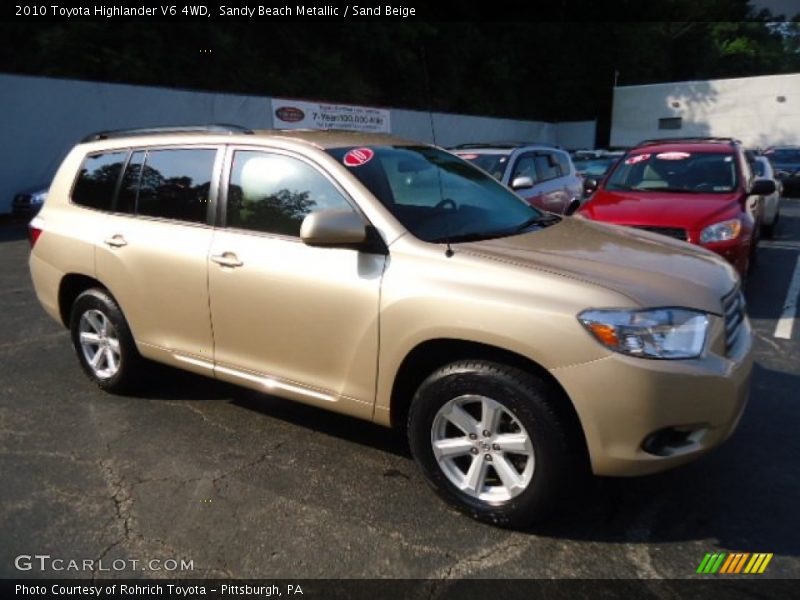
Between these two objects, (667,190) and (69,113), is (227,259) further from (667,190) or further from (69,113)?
(69,113)

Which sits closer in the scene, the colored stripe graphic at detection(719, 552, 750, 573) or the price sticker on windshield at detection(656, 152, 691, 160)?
the colored stripe graphic at detection(719, 552, 750, 573)

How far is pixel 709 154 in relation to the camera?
7516 mm

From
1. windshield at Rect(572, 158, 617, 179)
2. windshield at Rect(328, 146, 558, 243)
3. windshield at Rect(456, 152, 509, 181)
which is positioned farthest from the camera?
windshield at Rect(572, 158, 617, 179)

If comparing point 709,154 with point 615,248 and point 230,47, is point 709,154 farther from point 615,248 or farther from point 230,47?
point 230,47

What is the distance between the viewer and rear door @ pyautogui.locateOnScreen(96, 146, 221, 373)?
378 cm

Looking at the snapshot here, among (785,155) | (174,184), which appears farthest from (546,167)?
(785,155)

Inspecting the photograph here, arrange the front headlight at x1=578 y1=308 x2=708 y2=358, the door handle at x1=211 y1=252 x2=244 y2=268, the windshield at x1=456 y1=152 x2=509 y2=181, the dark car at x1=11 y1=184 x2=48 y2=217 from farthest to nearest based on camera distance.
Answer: the dark car at x1=11 y1=184 x2=48 y2=217 < the windshield at x1=456 y1=152 x2=509 y2=181 < the door handle at x1=211 y1=252 x2=244 y2=268 < the front headlight at x1=578 y1=308 x2=708 y2=358

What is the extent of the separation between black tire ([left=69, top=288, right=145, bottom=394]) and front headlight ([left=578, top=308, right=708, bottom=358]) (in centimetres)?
303

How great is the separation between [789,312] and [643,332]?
191 inches

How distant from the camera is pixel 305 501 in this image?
125 inches

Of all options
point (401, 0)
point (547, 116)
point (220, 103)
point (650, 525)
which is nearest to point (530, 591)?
point (650, 525)

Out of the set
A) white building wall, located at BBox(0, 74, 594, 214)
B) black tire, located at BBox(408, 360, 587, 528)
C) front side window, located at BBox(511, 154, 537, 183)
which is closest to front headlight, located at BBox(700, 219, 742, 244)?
front side window, located at BBox(511, 154, 537, 183)

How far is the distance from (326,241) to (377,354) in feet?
1.92

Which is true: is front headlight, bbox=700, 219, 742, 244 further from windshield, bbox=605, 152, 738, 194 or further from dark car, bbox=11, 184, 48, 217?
dark car, bbox=11, 184, 48, 217
